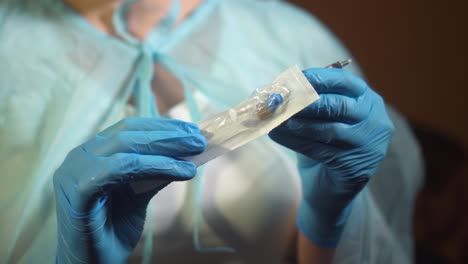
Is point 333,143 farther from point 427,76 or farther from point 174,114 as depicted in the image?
point 427,76

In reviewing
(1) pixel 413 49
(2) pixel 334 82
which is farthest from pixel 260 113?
A: (1) pixel 413 49

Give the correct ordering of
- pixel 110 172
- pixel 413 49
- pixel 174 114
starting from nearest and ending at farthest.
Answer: pixel 110 172
pixel 174 114
pixel 413 49

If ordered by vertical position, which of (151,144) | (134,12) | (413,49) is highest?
(134,12)

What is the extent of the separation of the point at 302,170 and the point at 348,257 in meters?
0.16

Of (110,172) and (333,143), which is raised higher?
Result: (110,172)

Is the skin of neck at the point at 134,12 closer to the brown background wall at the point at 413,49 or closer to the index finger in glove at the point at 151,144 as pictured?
the index finger in glove at the point at 151,144

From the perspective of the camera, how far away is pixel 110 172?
1.82ft

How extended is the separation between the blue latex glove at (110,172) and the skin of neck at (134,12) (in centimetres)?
31

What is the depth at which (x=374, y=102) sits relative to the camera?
69cm

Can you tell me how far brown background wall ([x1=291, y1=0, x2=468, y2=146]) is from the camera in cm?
161

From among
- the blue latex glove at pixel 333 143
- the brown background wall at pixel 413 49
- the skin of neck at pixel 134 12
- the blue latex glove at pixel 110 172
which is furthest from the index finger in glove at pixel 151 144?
the brown background wall at pixel 413 49

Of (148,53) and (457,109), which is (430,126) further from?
(148,53)

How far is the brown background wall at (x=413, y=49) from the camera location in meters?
1.61

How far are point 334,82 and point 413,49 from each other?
116 cm
